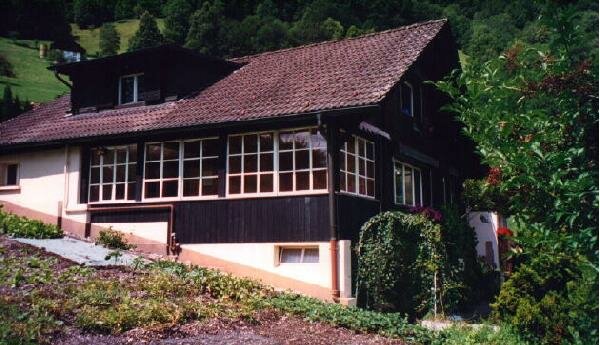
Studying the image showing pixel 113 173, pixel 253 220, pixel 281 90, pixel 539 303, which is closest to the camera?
pixel 539 303

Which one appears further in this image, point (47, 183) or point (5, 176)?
point (5, 176)

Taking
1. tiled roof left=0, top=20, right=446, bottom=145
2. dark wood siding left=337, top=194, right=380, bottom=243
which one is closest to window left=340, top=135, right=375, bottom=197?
dark wood siding left=337, top=194, right=380, bottom=243

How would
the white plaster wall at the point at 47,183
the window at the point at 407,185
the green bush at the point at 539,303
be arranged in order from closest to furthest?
the green bush at the point at 539,303 < the window at the point at 407,185 < the white plaster wall at the point at 47,183

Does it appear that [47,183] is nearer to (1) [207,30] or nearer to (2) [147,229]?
(2) [147,229]

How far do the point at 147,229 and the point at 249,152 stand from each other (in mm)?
3475

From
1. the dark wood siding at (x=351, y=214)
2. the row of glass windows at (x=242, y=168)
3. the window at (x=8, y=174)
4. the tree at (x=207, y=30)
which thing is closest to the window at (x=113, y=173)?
the row of glass windows at (x=242, y=168)

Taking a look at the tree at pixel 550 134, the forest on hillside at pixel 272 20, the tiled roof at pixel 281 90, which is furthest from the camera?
the forest on hillside at pixel 272 20

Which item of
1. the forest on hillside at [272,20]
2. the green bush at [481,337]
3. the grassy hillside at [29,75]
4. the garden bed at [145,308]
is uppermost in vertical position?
the forest on hillside at [272,20]

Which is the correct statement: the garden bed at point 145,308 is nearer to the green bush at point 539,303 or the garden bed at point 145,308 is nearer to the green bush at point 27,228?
the green bush at point 539,303

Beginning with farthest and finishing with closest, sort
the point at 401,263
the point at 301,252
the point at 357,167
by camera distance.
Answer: the point at 357,167 < the point at 301,252 < the point at 401,263

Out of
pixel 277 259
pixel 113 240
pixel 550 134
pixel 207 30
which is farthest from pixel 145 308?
pixel 207 30

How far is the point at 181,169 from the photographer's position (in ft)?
47.6

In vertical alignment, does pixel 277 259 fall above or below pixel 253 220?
below

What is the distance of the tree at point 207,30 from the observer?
6706 cm
